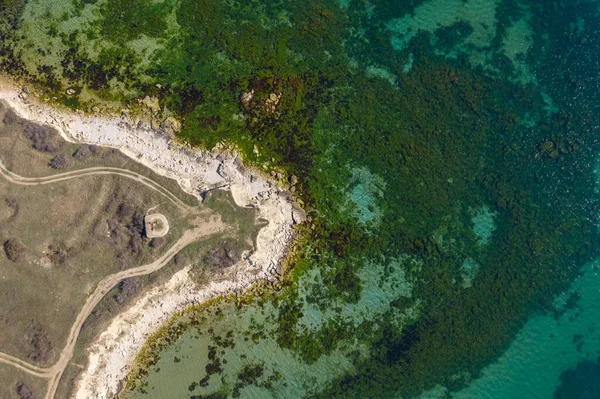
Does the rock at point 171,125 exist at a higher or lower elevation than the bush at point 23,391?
higher

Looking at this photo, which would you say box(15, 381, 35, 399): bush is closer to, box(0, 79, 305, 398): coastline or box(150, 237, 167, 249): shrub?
box(0, 79, 305, 398): coastline

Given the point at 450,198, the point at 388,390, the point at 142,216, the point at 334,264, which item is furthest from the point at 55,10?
the point at 388,390

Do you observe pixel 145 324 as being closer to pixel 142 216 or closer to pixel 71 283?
pixel 71 283

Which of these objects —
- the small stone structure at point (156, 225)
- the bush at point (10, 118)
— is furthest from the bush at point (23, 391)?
the bush at point (10, 118)

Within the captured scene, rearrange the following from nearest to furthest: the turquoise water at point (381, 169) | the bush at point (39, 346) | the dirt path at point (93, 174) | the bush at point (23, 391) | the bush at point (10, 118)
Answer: the bush at point (23, 391)
the bush at point (39, 346)
the dirt path at point (93, 174)
the bush at point (10, 118)
the turquoise water at point (381, 169)

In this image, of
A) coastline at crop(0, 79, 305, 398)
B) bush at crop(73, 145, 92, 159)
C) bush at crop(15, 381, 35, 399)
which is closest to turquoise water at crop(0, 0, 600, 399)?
coastline at crop(0, 79, 305, 398)

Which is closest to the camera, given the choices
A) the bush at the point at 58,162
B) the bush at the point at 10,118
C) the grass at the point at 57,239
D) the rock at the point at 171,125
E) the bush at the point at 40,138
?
the grass at the point at 57,239

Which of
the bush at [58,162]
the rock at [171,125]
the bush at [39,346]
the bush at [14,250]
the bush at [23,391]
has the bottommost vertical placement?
the bush at [23,391]

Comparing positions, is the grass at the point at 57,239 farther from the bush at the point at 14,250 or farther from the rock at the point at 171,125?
the rock at the point at 171,125
